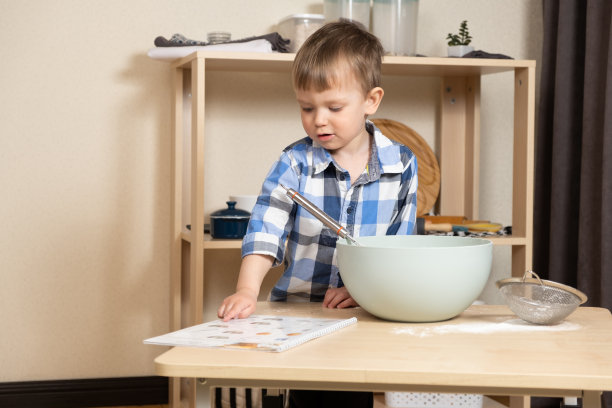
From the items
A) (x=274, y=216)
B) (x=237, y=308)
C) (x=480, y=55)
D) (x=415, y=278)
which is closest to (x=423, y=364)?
(x=415, y=278)

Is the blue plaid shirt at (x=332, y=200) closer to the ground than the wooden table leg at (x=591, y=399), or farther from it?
farther from it

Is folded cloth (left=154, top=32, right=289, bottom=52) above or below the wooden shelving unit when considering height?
above

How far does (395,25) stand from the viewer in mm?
2289

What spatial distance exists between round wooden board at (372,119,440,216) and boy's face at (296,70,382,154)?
1226 mm

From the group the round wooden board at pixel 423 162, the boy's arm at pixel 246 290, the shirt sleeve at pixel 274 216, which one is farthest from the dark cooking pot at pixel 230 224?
the boy's arm at pixel 246 290

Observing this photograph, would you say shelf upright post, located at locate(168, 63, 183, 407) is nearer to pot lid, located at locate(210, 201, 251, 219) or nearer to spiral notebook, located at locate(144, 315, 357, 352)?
pot lid, located at locate(210, 201, 251, 219)

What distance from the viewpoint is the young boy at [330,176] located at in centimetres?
127

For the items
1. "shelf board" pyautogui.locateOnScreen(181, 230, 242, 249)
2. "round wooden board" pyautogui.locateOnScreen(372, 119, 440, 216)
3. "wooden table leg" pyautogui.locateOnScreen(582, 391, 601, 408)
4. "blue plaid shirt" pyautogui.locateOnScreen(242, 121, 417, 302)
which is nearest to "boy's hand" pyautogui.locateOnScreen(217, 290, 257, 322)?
"blue plaid shirt" pyautogui.locateOnScreen(242, 121, 417, 302)

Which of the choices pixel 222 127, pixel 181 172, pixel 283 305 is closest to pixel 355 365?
pixel 283 305

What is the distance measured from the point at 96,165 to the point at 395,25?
1083 mm

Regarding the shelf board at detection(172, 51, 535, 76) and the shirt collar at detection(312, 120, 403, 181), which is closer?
the shirt collar at detection(312, 120, 403, 181)

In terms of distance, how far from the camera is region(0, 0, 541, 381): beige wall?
236 centimetres

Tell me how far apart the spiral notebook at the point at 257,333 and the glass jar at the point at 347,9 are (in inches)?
58.4

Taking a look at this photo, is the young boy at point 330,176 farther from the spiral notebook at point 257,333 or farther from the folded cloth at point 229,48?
the folded cloth at point 229,48
